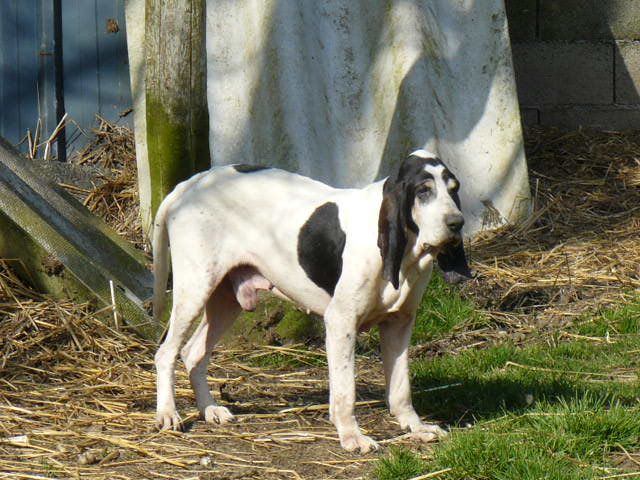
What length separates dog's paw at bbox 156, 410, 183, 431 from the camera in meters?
5.09

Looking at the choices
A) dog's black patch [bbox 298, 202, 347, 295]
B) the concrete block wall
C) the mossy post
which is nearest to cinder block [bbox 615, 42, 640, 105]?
the concrete block wall

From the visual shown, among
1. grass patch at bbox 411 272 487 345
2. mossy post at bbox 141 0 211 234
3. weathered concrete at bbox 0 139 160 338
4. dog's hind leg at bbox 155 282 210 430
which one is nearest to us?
dog's hind leg at bbox 155 282 210 430

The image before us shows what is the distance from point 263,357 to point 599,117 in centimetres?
481

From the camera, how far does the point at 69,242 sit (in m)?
6.66

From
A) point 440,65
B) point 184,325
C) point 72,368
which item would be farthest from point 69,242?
point 440,65

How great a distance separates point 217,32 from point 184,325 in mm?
3640

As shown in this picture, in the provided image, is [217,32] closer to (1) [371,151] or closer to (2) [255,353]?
(1) [371,151]

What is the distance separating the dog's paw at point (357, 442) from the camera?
471 cm

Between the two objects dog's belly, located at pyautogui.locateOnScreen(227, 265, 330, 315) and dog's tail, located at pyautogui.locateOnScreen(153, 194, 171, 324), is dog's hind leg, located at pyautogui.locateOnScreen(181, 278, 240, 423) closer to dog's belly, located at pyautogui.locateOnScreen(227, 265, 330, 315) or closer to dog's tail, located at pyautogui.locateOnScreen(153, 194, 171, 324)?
dog's belly, located at pyautogui.locateOnScreen(227, 265, 330, 315)

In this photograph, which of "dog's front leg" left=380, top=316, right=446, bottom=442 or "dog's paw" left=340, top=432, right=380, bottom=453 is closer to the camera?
"dog's paw" left=340, top=432, right=380, bottom=453

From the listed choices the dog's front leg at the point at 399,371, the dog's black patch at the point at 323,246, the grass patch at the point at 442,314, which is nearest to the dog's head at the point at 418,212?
the dog's black patch at the point at 323,246

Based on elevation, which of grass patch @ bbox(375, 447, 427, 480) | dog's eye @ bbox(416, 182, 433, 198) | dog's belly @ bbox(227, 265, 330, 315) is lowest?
grass patch @ bbox(375, 447, 427, 480)

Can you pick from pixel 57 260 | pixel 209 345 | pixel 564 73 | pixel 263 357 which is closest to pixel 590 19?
pixel 564 73

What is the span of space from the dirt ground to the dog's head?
0.89 m
